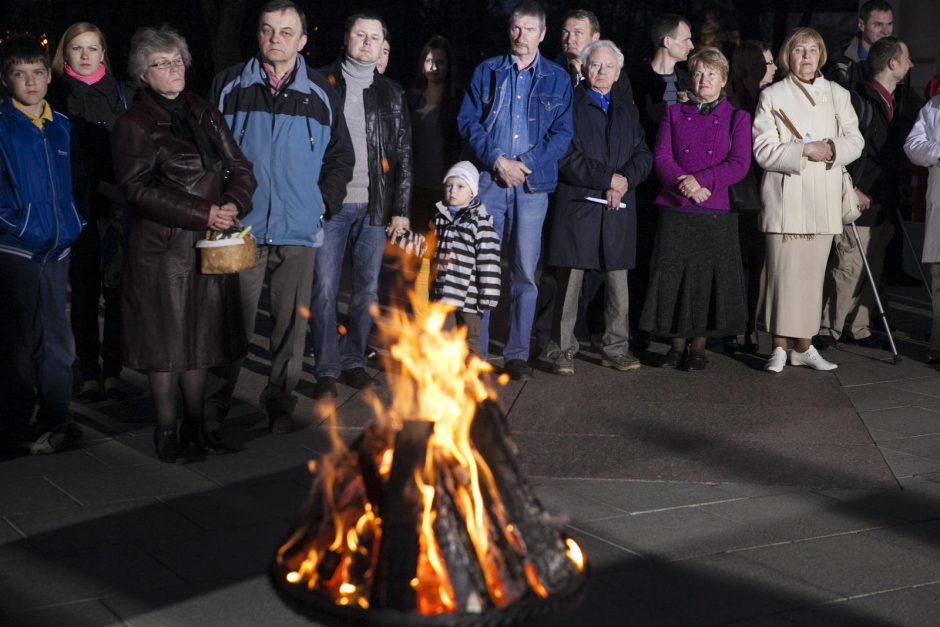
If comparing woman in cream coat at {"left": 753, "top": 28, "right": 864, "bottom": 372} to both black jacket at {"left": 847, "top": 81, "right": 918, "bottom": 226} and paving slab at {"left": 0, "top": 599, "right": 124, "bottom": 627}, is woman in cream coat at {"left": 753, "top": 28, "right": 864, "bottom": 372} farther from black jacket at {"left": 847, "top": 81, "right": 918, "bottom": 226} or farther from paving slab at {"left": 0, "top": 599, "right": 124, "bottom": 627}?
paving slab at {"left": 0, "top": 599, "right": 124, "bottom": 627}

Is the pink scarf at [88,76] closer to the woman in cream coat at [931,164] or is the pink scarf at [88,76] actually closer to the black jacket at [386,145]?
the black jacket at [386,145]

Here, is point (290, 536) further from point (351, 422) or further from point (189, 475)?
point (351, 422)

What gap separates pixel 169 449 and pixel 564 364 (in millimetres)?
3041

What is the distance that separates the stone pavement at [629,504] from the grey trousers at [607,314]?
0.29 meters

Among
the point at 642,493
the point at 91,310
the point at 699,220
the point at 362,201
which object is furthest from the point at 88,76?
the point at 642,493

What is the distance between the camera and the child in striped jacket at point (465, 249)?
8.02 meters

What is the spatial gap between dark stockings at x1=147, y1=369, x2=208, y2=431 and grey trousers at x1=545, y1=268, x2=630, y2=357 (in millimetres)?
2868

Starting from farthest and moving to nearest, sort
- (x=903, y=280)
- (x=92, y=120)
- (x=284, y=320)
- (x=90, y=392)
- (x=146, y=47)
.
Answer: (x=903, y=280)
(x=90, y=392)
(x=92, y=120)
(x=284, y=320)
(x=146, y=47)

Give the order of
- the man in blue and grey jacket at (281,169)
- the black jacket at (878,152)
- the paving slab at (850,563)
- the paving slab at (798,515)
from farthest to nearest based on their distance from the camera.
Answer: the black jacket at (878,152)
the man in blue and grey jacket at (281,169)
the paving slab at (798,515)
the paving slab at (850,563)

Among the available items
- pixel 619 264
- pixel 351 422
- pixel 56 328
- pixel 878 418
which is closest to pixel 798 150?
pixel 619 264

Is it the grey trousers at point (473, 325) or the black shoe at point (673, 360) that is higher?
the grey trousers at point (473, 325)

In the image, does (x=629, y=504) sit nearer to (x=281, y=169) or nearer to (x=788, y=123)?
(x=281, y=169)

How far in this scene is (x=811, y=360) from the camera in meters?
8.70

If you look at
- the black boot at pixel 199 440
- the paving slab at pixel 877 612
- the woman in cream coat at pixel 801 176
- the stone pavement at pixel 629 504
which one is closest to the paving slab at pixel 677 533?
the stone pavement at pixel 629 504
